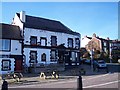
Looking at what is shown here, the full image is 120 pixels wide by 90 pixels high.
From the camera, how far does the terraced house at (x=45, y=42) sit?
38.5 metres

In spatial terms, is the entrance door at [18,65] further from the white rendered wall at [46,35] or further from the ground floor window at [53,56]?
the ground floor window at [53,56]

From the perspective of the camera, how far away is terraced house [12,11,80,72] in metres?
38.5

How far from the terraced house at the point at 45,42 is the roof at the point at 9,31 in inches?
27.7

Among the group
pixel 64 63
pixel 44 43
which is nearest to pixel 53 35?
pixel 44 43

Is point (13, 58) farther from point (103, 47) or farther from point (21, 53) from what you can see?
point (103, 47)

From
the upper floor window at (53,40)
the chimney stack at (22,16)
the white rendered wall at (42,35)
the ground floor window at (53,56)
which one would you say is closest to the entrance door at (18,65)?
the white rendered wall at (42,35)

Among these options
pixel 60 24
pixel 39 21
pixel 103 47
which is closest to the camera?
pixel 39 21

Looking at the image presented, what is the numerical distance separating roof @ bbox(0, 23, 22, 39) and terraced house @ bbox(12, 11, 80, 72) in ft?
2.31

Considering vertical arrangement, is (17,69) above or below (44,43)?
below

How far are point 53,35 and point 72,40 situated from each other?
183 inches

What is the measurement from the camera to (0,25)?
124ft

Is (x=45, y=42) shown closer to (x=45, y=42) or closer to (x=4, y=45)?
(x=45, y=42)

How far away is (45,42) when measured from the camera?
1603 inches

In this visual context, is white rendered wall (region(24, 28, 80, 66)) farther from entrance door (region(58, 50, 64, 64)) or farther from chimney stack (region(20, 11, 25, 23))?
chimney stack (region(20, 11, 25, 23))
